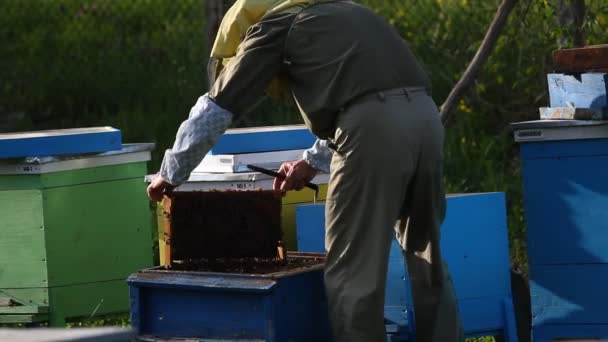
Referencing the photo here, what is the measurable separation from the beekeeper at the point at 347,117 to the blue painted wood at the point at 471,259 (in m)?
0.44

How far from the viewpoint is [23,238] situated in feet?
12.3

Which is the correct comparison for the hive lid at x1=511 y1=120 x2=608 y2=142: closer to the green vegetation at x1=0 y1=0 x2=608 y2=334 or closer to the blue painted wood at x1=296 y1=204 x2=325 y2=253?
the blue painted wood at x1=296 y1=204 x2=325 y2=253

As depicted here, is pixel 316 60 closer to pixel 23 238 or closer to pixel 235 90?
pixel 235 90

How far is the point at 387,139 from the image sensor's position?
A: 2891 millimetres

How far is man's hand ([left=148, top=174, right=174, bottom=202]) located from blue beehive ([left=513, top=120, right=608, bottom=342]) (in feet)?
3.44

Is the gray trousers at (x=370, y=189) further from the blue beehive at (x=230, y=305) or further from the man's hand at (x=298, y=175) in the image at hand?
the man's hand at (x=298, y=175)

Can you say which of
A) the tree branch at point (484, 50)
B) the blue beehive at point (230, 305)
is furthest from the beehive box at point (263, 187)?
the tree branch at point (484, 50)

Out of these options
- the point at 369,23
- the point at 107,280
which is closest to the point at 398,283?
the point at 369,23

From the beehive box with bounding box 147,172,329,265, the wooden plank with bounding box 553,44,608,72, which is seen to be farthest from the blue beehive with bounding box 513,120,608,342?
the beehive box with bounding box 147,172,329,265

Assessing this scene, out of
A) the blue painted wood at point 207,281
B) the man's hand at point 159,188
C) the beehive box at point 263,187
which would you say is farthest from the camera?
the beehive box at point 263,187

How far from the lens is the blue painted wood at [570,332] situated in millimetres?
3479

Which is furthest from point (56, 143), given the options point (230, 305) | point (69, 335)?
point (69, 335)

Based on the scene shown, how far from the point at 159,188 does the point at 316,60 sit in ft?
1.68

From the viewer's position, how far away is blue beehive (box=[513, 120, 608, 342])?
3.41 metres
